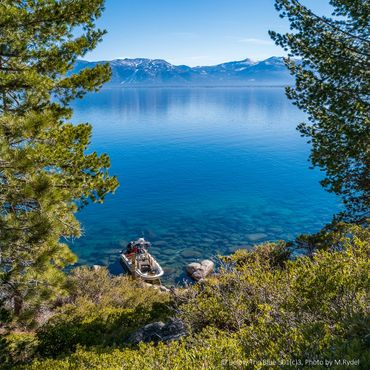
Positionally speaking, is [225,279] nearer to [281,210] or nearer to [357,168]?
[357,168]

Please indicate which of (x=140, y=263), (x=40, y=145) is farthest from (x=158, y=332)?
(x=140, y=263)

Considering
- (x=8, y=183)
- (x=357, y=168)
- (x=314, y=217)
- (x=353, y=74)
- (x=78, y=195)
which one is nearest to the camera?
(x=8, y=183)

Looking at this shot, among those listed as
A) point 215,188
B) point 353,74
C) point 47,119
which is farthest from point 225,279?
point 215,188

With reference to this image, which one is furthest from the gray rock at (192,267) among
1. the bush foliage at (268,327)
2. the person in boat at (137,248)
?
the bush foliage at (268,327)

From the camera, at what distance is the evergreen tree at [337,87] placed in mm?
11078

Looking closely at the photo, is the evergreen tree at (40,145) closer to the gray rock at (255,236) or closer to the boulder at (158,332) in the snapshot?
the boulder at (158,332)

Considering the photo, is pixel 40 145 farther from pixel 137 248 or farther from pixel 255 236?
pixel 255 236

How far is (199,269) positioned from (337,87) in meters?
20.7

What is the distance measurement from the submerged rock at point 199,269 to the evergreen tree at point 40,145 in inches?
727

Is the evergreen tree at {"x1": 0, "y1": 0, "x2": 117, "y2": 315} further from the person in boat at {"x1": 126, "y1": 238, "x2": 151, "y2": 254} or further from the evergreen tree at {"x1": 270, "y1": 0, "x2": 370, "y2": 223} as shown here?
the person in boat at {"x1": 126, "y1": 238, "x2": 151, "y2": 254}

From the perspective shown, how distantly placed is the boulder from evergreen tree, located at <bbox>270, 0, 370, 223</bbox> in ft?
25.9

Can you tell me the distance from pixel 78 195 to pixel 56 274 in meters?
2.52

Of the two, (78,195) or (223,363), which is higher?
(78,195)

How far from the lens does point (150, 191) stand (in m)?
51.5
